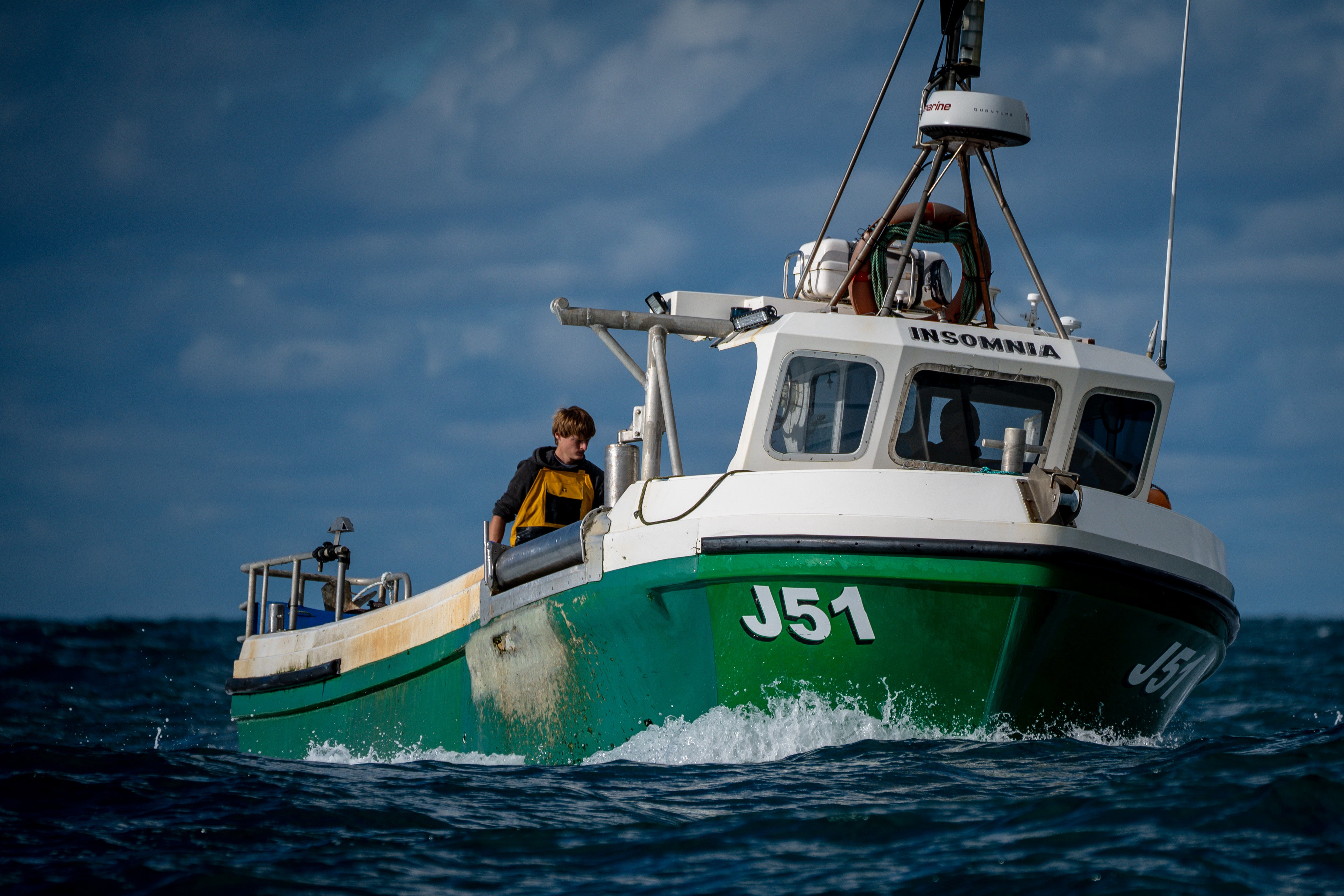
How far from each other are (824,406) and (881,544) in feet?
3.94

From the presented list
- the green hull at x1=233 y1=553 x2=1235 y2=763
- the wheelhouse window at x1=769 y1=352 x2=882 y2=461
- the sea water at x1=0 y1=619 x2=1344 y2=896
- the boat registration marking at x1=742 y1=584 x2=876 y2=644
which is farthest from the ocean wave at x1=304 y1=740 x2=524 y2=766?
the wheelhouse window at x1=769 y1=352 x2=882 y2=461

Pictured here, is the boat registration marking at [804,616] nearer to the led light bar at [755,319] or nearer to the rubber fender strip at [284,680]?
the led light bar at [755,319]

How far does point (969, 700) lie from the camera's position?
661cm

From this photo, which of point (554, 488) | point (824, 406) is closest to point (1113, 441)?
point (824, 406)

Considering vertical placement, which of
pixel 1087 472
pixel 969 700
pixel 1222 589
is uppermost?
pixel 1087 472

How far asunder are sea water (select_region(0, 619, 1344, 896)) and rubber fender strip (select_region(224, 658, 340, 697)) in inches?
69.3

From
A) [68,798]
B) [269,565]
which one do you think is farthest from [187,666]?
[68,798]

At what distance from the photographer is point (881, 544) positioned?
6.38m

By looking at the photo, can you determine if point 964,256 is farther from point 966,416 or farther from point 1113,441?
point 1113,441

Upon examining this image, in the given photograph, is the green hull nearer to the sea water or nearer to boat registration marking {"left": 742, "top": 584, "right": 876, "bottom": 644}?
boat registration marking {"left": 742, "top": 584, "right": 876, "bottom": 644}

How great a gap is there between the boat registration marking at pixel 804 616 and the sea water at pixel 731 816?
308 mm

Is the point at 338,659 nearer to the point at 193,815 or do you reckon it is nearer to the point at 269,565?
the point at 269,565

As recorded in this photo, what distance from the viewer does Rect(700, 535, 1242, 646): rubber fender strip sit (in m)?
6.30

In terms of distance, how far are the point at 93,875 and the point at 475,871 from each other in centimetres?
139
